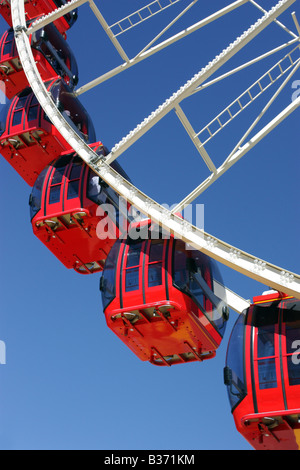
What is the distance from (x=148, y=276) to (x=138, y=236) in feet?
4.27

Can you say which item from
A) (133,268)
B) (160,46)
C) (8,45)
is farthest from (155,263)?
(8,45)

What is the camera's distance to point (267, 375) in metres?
16.4

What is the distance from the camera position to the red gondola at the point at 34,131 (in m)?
23.6

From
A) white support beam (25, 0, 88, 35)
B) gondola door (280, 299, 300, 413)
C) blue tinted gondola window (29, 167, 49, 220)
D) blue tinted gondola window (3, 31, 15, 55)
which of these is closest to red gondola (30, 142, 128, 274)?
blue tinted gondola window (29, 167, 49, 220)

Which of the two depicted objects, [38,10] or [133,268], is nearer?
[133,268]

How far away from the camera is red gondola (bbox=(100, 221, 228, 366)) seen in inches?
711

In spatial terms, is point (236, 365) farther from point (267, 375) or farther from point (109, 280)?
point (109, 280)

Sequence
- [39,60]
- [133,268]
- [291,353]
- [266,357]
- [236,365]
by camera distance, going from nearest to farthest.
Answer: [291,353] < [266,357] < [236,365] < [133,268] < [39,60]

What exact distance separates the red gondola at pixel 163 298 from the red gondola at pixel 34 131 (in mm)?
5430

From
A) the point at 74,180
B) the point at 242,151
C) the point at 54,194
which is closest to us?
the point at 242,151

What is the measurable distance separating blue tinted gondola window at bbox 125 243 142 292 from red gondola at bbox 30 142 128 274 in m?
2.16

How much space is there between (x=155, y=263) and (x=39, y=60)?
10122 millimetres

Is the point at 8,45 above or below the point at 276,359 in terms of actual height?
above

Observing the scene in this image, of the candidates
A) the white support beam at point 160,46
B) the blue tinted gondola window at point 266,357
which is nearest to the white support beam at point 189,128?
the white support beam at point 160,46
